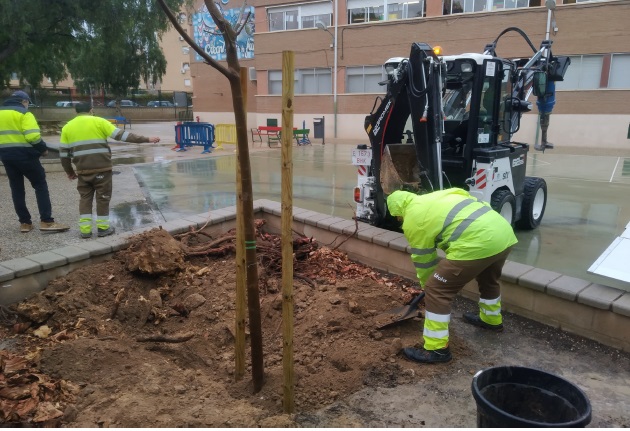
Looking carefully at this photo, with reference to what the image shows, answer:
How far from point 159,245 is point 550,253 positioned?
4.41 metres

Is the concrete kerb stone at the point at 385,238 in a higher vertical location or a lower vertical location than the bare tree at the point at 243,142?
lower

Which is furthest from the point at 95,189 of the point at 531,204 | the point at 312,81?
the point at 312,81

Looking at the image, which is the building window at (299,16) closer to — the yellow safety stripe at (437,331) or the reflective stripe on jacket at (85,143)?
the reflective stripe on jacket at (85,143)

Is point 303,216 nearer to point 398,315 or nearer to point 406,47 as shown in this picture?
point 398,315

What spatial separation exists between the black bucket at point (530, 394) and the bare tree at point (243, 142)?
1258mm

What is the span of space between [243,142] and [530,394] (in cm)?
197

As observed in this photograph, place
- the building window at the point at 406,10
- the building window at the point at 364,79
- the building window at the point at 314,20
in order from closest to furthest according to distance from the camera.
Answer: the building window at the point at 406,10 → the building window at the point at 364,79 → the building window at the point at 314,20

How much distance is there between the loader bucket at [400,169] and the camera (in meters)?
5.51

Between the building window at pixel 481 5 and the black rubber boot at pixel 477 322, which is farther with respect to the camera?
the building window at pixel 481 5

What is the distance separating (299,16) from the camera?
2478 cm

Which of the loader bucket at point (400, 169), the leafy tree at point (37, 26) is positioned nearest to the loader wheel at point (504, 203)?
the loader bucket at point (400, 169)

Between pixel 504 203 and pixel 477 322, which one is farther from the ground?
pixel 504 203

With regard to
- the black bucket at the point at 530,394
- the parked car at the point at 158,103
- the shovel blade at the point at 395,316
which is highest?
the parked car at the point at 158,103

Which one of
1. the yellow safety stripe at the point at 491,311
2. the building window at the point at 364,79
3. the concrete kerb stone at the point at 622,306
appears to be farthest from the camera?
A: the building window at the point at 364,79
